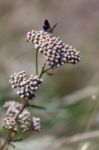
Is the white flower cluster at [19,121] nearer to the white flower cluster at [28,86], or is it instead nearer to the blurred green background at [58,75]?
the white flower cluster at [28,86]

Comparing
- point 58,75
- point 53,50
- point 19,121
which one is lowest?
point 19,121

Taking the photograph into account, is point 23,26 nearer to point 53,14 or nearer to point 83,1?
point 53,14

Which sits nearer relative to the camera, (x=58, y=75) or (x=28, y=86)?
(x=28, y=86)

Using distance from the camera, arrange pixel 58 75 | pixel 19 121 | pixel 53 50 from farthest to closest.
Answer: pixel 58 75, pixel 19 121, pixel 53 50

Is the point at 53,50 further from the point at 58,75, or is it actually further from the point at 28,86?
the point at 58,75

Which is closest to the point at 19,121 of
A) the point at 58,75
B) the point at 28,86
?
the point at 28,86

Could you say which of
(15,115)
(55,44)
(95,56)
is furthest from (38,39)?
(95,56)

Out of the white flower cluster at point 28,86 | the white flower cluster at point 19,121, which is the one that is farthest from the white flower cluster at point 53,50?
the white flower cluster at point 19,121
